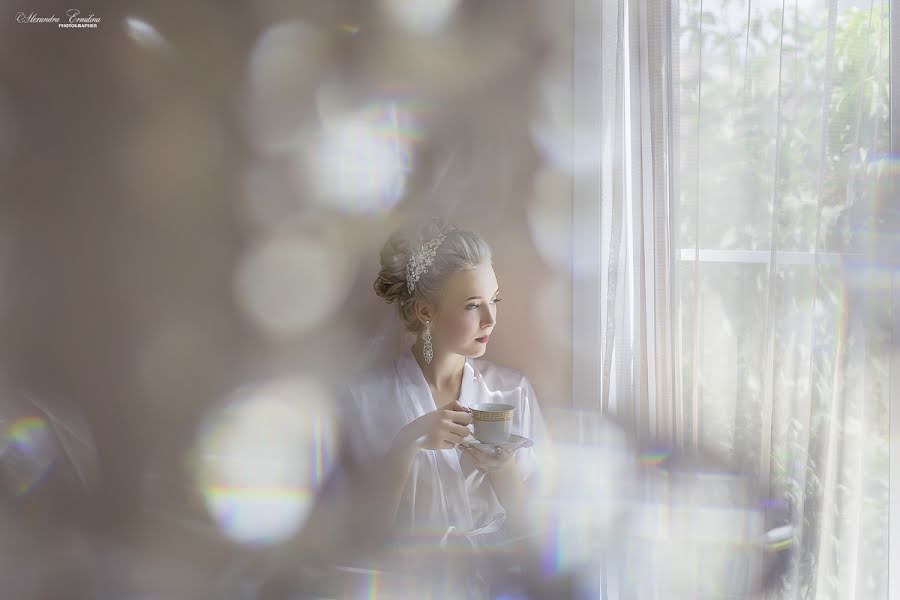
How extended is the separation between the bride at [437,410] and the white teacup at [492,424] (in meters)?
0.04

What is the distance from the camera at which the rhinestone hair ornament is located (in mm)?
1427

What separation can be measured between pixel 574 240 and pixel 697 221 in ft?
1.07

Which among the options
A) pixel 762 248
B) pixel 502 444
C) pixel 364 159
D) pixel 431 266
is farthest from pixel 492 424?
pixel 364 159

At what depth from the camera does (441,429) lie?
135cm

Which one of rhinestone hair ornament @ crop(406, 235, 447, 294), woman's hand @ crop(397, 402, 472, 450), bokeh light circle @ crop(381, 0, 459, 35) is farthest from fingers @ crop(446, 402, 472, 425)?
bokeh light circle @ crop(381, 0, 459, 35)

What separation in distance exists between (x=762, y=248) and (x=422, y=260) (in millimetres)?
695

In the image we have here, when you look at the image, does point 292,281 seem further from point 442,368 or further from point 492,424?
point 492,424

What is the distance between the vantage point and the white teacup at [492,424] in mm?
1305

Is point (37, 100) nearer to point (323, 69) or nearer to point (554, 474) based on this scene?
point (323, 69)

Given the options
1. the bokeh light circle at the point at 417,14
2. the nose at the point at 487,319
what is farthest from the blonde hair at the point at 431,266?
the bokeh light circle at the point at 417,14

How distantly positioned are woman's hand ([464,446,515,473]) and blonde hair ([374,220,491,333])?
0.31m

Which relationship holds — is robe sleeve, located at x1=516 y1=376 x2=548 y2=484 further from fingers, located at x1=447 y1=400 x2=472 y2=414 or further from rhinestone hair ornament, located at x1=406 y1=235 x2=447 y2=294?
rhinestone hair ornament, located at x1=406 y1=235 x2=447 y2=294

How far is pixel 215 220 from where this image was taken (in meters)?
1.64

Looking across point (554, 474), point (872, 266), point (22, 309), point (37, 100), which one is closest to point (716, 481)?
point (554, 474)
